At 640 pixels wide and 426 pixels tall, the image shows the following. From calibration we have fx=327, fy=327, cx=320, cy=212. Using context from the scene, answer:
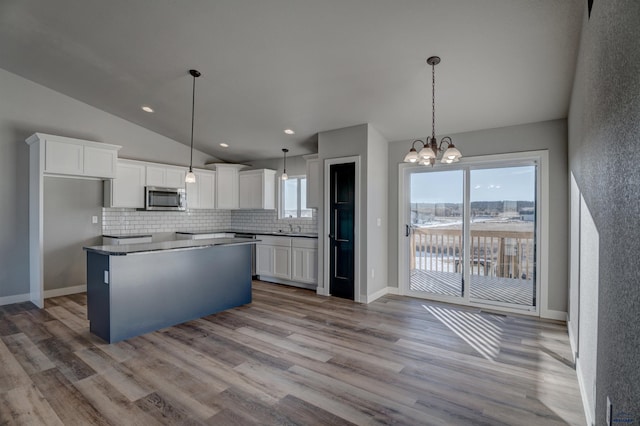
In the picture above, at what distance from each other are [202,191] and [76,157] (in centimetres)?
231

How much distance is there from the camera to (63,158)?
4.74 m

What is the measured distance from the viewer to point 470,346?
3.24 m

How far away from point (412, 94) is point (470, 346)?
2794 millimetres

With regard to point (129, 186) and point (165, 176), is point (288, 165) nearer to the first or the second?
point (165, 176)

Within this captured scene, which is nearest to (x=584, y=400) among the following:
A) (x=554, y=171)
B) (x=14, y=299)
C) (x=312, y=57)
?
(x=554, y=171)

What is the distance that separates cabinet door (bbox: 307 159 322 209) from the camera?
5621mm

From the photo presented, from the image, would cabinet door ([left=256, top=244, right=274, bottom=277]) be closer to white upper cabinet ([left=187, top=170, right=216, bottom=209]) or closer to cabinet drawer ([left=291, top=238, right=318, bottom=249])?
cabinet drawer ([left=291, top=238, right=318, bottom=249])

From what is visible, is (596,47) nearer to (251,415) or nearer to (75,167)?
(251,415)

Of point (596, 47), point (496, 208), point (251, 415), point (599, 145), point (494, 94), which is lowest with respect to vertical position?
point (251, 415)

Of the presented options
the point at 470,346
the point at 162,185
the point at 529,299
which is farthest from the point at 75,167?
the point at 529,299

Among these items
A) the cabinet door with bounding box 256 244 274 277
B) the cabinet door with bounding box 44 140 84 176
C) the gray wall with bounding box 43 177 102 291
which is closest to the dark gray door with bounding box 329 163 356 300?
the cabinet door with bounding box 256 244 274 277

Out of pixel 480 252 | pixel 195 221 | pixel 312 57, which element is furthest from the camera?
pixel 195 221

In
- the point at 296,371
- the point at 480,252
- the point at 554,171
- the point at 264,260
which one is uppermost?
the point at 554,171

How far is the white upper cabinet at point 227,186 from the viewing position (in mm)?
7012
